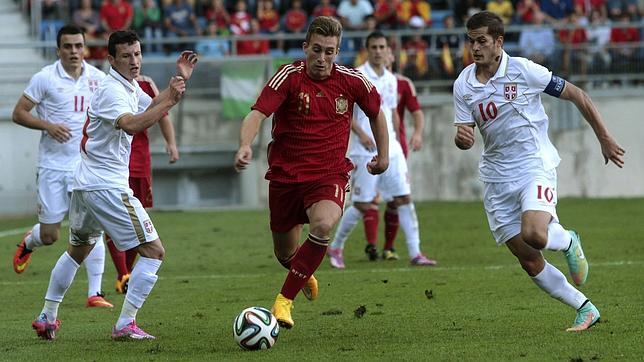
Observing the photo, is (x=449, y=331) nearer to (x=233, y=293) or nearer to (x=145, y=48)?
(x=233, y=293)

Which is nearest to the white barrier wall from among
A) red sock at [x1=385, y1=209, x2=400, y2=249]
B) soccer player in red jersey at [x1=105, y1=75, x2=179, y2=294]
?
red sock at [x1=385, y1=209, x2=400, y2=249]

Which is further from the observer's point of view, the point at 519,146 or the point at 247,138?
the point at 519,146

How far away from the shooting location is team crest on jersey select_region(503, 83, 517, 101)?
8641mm

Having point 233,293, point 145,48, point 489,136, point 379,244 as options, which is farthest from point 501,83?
point 145,48

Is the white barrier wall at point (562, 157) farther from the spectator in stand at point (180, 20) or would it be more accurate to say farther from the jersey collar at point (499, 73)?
the jersey collar at point (499, 73)

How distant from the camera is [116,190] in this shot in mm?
8594

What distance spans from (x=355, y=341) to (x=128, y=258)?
4399 mm

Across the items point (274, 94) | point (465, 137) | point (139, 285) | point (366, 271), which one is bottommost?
point (366, 271)

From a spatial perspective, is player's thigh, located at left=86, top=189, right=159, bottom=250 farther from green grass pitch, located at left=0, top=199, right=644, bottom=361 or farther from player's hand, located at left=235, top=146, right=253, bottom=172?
player's hand, located at left=235, top=146, right=253, bottom=172

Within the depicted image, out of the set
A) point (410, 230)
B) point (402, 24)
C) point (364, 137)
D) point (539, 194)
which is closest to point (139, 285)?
point (539, 194)

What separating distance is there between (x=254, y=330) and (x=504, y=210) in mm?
2034

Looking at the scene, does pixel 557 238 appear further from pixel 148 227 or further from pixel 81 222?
pixel 81 222

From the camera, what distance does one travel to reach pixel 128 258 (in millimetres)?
12164

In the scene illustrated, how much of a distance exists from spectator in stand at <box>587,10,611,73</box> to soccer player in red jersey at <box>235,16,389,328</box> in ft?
47.2
